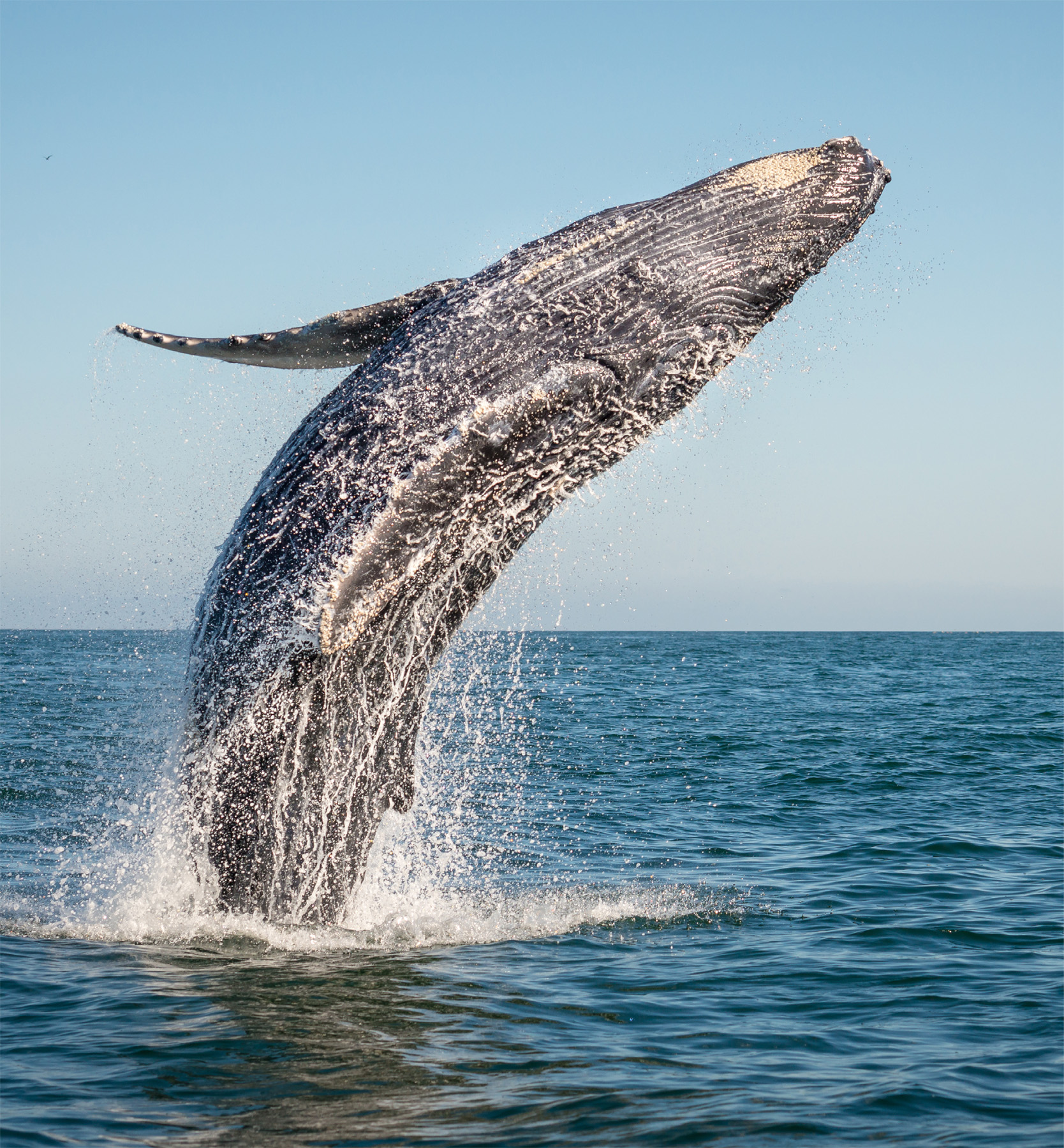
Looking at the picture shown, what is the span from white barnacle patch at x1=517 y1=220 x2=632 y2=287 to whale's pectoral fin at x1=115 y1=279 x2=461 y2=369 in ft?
2.32

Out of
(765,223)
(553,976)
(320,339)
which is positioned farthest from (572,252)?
(553,976)

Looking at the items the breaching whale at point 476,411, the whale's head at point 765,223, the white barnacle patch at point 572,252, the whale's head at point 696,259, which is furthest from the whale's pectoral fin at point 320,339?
the whale's head at point 765,223

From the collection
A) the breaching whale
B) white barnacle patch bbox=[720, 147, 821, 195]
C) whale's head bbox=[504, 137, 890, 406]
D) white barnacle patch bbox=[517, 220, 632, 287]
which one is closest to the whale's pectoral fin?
the breaching whale

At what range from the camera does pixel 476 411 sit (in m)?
6.84

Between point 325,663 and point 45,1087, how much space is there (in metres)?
2.67

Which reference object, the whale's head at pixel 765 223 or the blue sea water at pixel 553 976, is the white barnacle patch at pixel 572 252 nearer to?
the whale's head at pixel 765 223

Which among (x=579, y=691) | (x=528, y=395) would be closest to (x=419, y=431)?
(x=528, y=395)

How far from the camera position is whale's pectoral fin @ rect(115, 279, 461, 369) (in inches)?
307

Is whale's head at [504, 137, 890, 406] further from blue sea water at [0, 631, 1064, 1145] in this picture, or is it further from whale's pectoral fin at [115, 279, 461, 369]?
blue sea water at [0, 631, 1064, 1145]

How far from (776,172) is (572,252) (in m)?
1.30

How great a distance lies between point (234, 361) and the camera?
26.5 ft

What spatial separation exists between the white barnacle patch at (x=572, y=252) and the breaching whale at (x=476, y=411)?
1 cm

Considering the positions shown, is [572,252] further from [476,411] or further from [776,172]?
[776,172]

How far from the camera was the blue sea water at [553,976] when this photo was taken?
6.11m
